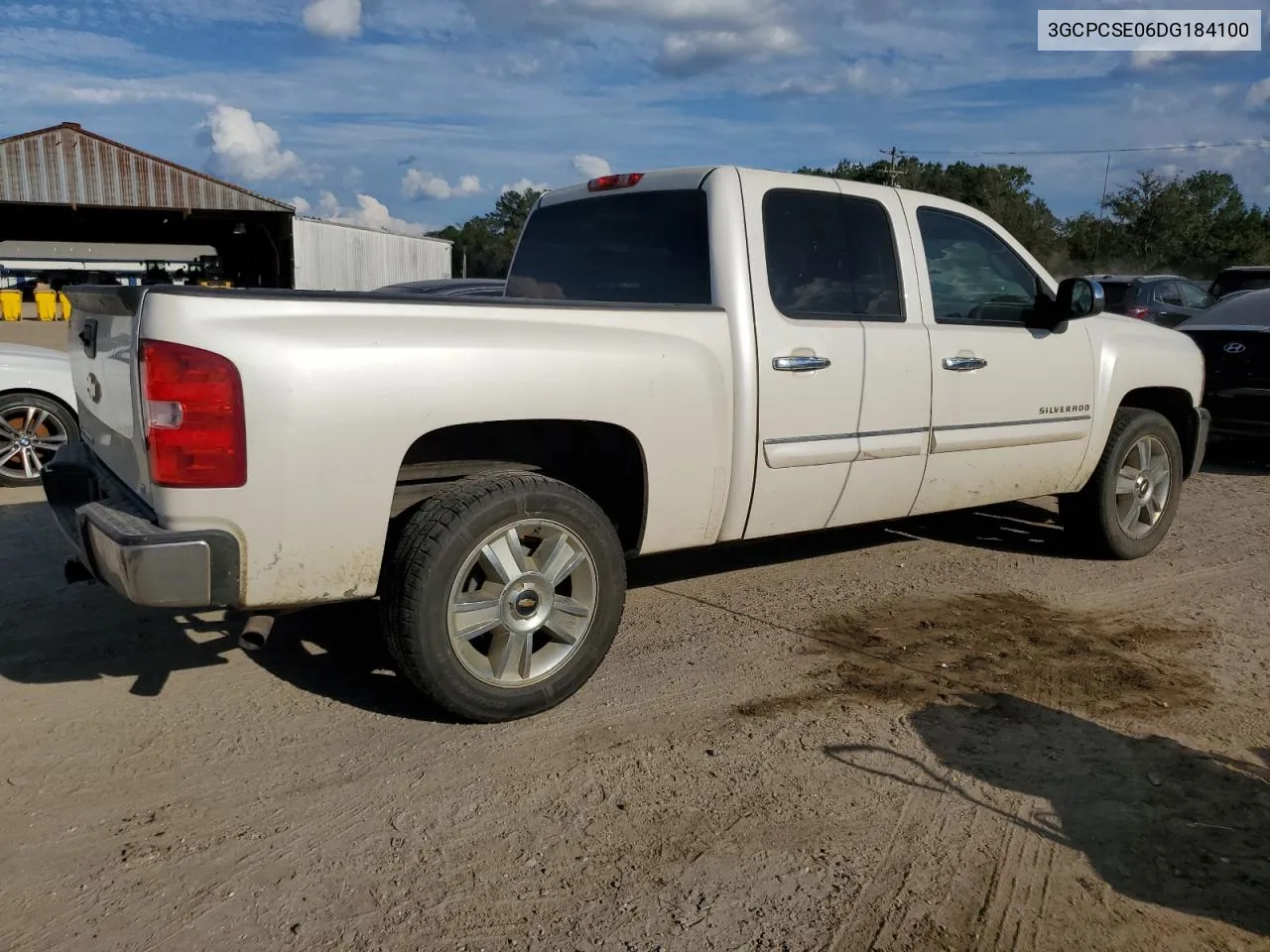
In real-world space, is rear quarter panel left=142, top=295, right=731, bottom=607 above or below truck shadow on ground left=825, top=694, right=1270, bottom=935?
above

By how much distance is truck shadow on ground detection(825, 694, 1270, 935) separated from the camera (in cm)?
287

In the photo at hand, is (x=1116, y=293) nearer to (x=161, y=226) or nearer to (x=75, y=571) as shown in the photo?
(x=75, y=571)

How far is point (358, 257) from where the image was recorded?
37.9 metres

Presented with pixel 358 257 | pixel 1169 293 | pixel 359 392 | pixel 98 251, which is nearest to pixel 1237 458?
pixel 1169 293

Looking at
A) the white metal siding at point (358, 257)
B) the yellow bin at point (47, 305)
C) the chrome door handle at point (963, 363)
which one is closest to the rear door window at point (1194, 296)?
the chrome door handle at point (963, 363)

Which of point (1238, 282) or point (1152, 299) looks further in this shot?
point (1238, 282)

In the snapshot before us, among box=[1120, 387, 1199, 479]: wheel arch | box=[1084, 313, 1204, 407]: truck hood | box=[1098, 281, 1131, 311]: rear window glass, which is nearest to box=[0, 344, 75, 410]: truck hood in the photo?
box=[1084, 313, 1204, 407]: truck hood

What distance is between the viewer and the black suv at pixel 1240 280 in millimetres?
15773

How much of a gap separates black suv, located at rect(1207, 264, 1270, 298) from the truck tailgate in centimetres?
1584

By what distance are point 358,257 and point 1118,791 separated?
37.4 m

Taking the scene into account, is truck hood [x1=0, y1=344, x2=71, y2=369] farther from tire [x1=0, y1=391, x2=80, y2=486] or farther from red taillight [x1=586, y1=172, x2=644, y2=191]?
red taillight [x1=586, y1=172, x2=644, y2=191]

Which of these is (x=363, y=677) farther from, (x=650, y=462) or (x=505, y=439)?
(x=650, y=462)

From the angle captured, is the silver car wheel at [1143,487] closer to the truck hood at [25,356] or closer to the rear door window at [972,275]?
the rear door window at [972,275]

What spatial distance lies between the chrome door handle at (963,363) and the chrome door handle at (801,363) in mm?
804
